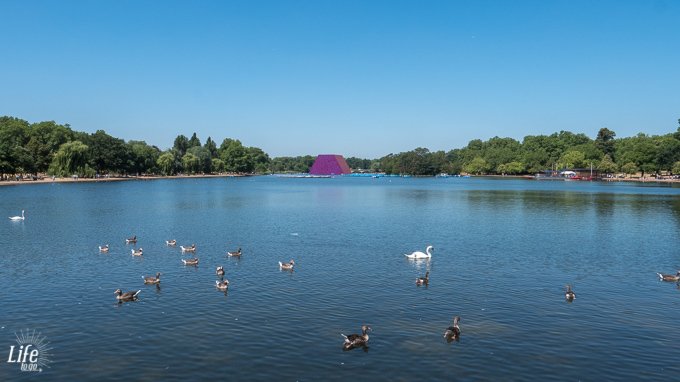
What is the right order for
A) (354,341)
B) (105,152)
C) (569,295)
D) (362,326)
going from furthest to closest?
(105,152), (569,295), (362,326), (354,341)

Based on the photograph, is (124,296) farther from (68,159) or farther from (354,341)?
(68,159)

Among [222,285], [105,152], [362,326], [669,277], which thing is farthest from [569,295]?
[105,152]

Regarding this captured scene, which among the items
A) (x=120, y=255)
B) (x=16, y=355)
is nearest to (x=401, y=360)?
(x=16, y=355)

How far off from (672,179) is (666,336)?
209086mm

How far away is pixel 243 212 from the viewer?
238ft

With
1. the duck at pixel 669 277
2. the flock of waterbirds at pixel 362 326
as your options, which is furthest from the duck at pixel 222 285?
the duck at pixel 669 277

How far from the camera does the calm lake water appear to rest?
1770 cm

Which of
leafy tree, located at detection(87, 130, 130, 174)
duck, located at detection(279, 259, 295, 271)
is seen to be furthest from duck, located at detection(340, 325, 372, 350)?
leafy tree, located at detection(87, 130, 130, 174)

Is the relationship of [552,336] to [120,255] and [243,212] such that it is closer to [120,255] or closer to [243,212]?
[120,255]

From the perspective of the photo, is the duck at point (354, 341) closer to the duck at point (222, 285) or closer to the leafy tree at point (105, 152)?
the duck at point (222, 285)

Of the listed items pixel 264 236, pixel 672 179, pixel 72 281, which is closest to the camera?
pixel 72 281

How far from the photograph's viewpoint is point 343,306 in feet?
80.6

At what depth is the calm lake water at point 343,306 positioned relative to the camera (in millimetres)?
17703

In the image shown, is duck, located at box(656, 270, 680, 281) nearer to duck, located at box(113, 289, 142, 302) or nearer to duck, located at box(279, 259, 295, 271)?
duck, located at box(279, 259, 295, 271)
